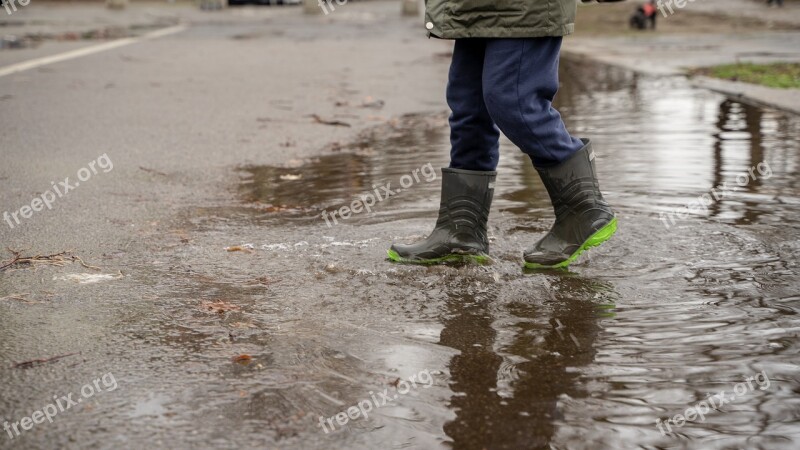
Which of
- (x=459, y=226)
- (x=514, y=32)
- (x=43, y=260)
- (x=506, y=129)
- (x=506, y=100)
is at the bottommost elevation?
(x=43, y=260)

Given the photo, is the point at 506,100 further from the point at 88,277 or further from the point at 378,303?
the point at 88,277

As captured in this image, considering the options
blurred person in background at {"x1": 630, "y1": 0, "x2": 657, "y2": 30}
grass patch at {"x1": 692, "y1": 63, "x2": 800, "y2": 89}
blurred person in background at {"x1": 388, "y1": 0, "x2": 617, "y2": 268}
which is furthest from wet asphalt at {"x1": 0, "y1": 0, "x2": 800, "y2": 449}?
blurred person in background at {"x1": 630, "y1": 0, "x2": 657, "y2": 30}

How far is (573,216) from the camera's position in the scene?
3604mm

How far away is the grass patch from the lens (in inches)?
336

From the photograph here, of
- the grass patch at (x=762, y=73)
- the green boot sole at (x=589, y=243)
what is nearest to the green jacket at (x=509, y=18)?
the green boot sole at (x=589, y=243)

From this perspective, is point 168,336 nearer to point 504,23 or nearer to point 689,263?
point 504,23

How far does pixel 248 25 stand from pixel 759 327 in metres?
20.1

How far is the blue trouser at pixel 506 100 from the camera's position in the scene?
3.40m

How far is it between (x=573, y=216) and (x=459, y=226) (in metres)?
0.41

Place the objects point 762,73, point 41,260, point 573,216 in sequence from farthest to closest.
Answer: point 762,73, point 41,260, point 573,216

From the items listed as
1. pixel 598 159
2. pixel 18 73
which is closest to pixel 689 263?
pixel 598 159

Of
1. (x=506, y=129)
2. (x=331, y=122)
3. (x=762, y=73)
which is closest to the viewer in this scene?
(x=506, y=129)

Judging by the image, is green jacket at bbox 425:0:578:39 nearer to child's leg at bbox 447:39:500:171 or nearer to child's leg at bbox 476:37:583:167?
child's leg at bbox 476:37:583:167

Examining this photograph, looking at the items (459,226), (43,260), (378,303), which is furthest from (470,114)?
(43,260)
